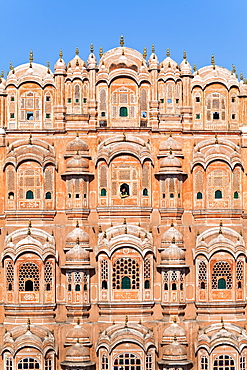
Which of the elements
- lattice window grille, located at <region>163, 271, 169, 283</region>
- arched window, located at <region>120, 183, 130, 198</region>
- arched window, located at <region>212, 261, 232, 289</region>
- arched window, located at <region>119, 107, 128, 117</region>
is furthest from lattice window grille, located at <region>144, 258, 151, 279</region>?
arched window, located at <region>119, 107, 128, 117</region>

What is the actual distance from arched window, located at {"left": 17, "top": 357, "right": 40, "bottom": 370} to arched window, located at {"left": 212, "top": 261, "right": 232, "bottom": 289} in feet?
34.1

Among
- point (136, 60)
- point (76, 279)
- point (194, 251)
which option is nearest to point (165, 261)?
point (194, 251)

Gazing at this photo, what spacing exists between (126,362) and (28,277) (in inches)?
273

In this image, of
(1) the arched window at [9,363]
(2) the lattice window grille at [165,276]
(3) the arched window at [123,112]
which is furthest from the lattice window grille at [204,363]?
(3) the arched window at [123,112]

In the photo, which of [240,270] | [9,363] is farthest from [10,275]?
[240,270]

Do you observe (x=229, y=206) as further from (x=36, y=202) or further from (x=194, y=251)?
(x=36, y=202)

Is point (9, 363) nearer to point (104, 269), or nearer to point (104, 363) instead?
point (104, 363)

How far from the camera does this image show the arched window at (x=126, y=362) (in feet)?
166

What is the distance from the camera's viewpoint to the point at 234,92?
53.8 metres

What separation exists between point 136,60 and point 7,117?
7.94 metres

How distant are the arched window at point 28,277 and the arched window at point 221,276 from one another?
962 cm

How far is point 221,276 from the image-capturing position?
51625 millimetres

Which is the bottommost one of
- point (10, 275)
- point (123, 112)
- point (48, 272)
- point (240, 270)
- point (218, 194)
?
point (10, 275)

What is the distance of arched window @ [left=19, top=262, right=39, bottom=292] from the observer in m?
51.0
